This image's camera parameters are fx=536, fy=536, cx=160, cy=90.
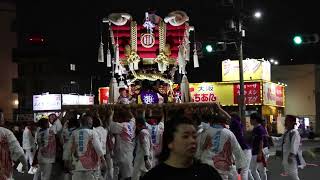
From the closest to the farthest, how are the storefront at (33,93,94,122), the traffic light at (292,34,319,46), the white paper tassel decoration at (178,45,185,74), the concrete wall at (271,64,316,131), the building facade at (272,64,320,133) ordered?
1. the traffic light at (292,34,319,46)
2. the white paper tassel decoration at (178,45,185,74)
3. the storefront at (33,93,94,122)
4. the building facade at (272,64,320,133)
5. the concrete wall at (271,64,316,131)

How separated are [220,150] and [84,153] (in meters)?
2.86

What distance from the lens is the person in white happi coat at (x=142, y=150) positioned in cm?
1161

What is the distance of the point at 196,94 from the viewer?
3584 centimetres

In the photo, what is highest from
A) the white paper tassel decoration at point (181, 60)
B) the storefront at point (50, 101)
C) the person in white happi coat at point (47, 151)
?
the white paper tassel decoration at point (181, 60)

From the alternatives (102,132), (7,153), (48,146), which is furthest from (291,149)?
(7,153)

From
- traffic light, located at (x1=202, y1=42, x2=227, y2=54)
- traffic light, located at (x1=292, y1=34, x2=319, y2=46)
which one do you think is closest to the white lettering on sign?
traffic light, located at (x1=202, y1=42, x2=227, y2=54)

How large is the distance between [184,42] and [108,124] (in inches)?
370

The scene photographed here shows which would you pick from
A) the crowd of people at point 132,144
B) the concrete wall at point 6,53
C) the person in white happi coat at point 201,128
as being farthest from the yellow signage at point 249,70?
the concrete wall at point 6,53

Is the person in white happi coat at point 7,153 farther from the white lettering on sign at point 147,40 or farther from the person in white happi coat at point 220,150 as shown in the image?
the white lettering on sign at point 147,40

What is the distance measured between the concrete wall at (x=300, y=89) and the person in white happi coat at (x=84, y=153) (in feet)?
125

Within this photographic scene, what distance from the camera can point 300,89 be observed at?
1838 inches

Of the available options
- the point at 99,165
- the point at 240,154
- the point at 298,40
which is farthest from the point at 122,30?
the point at 240,154

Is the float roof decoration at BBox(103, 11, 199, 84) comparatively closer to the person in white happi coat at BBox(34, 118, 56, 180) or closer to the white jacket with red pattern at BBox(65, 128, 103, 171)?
the person in white happi coat at BBox(34, 118, 56, 180)

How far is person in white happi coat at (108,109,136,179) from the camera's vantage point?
12.2m
